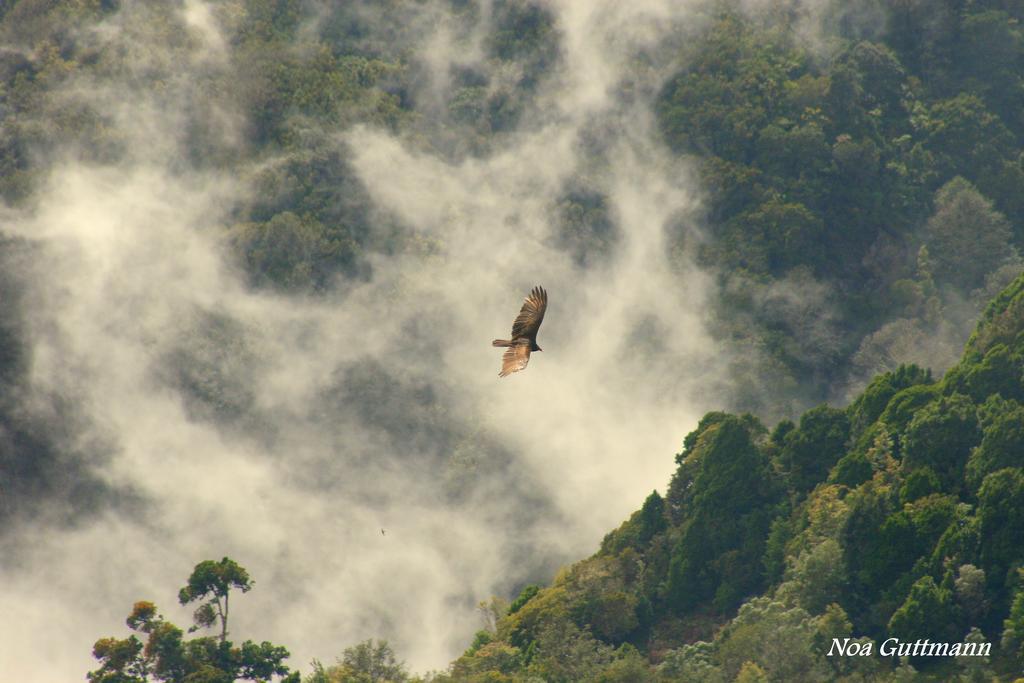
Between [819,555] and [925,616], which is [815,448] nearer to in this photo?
[819,555]

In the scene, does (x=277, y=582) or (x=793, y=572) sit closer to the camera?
(x=793, y=572)

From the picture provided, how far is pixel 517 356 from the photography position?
167ft

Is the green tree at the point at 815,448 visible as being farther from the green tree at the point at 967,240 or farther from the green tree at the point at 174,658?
the green tree at the point at 967,240

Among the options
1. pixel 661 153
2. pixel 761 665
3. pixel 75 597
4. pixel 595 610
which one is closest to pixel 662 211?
pixel 661 153

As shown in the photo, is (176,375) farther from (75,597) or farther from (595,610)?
(595,610)

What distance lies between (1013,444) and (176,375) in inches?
2904

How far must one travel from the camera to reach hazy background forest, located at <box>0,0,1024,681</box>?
433ft

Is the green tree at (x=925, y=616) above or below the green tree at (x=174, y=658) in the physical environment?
below

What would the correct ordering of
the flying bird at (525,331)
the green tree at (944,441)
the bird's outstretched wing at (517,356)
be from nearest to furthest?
the bird's outstretched wing at (517,356) → the flying bird at (525,331) → the green tree at (944,441)

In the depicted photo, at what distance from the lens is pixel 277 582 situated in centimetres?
13075
